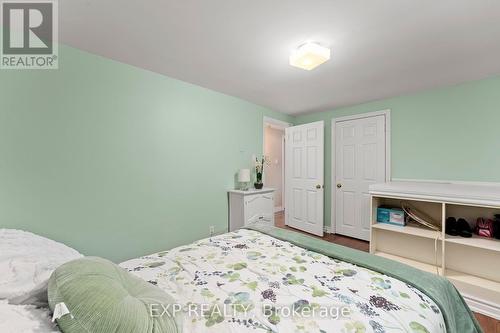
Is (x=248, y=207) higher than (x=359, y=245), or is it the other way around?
(x=248, y=207)

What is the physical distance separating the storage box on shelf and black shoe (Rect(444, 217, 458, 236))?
7 centimetres

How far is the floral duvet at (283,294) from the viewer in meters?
0.85

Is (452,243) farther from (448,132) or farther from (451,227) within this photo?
(448,132)

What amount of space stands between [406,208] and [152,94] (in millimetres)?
3309

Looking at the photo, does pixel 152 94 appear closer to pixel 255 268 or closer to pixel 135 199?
pixel 135 199

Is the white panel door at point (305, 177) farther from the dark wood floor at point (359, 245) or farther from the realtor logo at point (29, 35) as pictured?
the realtor logo at point (29, 35)

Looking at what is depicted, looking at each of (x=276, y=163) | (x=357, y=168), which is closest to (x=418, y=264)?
(x=357, y=168)

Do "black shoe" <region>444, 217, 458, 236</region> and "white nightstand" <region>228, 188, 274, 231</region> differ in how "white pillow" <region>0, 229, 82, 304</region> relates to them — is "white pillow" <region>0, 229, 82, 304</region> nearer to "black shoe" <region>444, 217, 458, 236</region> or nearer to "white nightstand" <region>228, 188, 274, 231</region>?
"white nightstand" <region>228, 188, 274, 231</region>

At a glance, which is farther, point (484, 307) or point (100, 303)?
point (484, 307)

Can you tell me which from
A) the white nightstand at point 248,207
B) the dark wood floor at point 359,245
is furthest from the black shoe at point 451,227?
the white nightstand at point 248,207

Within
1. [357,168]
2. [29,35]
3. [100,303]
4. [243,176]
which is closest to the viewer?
[100,303]

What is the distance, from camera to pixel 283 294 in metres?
1.03

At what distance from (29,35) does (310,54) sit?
7.46ft

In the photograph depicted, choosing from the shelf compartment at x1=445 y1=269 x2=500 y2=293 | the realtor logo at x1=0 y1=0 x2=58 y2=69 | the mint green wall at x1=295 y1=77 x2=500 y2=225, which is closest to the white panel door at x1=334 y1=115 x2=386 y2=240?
the mint green wall at x1=295 y1=77 x2=500 y2=225
